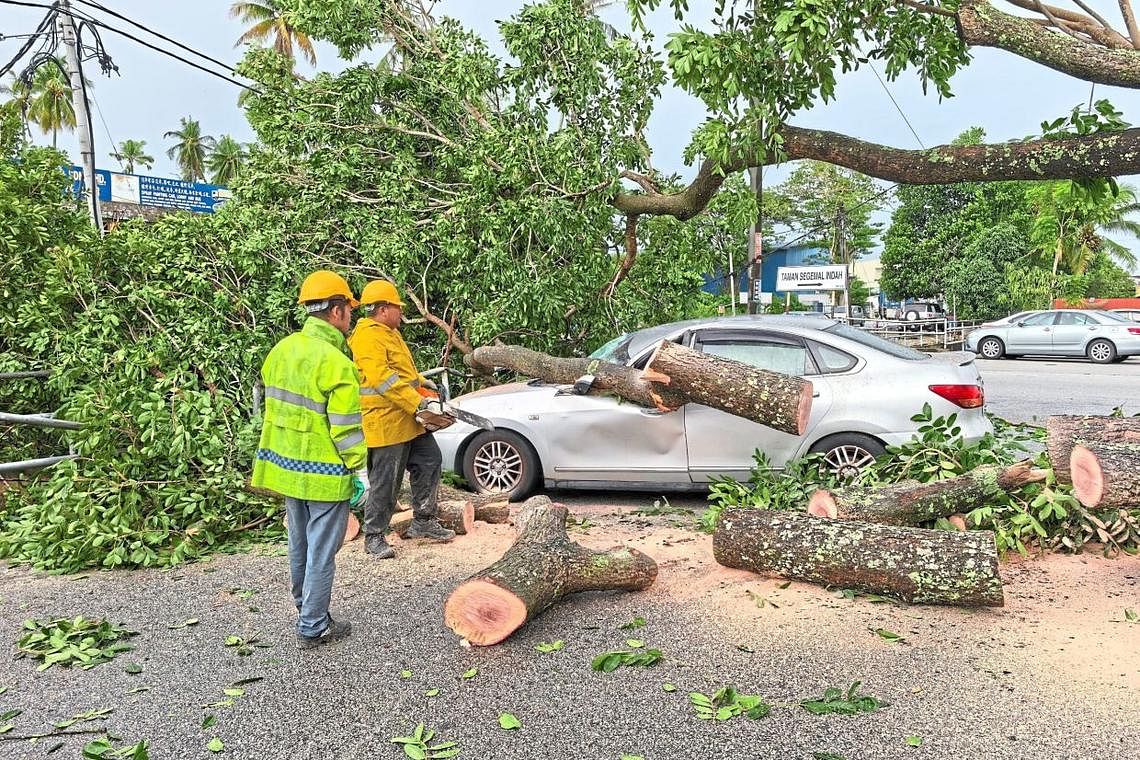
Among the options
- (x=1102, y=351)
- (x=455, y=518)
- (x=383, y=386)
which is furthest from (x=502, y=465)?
(x=1102, y=351)

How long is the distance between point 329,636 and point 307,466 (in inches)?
34.9

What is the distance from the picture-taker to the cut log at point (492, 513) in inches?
242

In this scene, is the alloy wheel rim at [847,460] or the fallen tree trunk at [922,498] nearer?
the fallen tree trunk at [922,498]

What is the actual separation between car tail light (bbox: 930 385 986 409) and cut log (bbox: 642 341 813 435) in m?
0.98

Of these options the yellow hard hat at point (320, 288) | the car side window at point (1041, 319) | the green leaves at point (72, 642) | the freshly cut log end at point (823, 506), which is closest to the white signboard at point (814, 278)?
the car side window at point (1041, 319)

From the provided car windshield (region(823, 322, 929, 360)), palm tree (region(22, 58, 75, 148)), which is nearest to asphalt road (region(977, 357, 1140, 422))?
car windshield (region(823, 322, 929, 360))

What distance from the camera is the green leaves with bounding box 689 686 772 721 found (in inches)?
128

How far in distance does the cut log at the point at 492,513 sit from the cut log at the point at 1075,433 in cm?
367

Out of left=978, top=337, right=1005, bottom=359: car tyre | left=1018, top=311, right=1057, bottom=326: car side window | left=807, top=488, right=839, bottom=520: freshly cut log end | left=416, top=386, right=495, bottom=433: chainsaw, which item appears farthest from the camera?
left=978, top=337, right=1005, bottom=359: car tyre

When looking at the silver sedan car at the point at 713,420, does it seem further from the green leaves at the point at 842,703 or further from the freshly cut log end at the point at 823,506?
the green leaves at the point at 842,703

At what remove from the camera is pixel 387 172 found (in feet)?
30.3

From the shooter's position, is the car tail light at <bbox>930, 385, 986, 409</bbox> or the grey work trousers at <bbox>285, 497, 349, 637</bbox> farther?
the car tail light at <bbox>930, 385, 986, 409</bbox>

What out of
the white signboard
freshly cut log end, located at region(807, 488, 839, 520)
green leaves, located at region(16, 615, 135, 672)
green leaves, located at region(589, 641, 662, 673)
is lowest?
green leaves, located at region(589, 641, 662, 673)

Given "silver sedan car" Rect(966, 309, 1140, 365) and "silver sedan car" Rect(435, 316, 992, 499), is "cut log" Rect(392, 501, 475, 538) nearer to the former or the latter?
"silver sedan car" Rect(435, 316, 992, 499)
